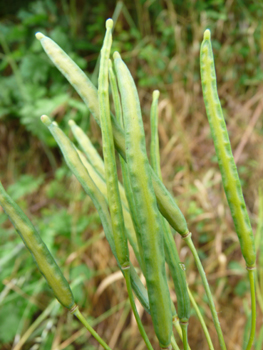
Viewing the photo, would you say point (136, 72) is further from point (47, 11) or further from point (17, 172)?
point (17, 172)

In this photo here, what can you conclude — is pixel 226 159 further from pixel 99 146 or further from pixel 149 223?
pixel 99 146

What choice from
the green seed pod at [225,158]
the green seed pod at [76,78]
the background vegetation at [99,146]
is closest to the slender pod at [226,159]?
the green seed pod at [225,158]

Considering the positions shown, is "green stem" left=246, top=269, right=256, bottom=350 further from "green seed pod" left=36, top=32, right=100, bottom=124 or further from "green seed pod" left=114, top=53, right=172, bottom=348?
"green seed pod" left=36, top=32, right=100, bottom=124

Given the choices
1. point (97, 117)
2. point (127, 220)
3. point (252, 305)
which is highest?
point (97, 117)

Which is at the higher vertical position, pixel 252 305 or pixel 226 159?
pixel 226 159

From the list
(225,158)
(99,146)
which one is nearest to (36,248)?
(225,158)

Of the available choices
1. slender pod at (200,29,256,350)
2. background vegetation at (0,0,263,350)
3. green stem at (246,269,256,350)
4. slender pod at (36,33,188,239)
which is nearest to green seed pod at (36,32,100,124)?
slender pod at (36,33,188,239)
